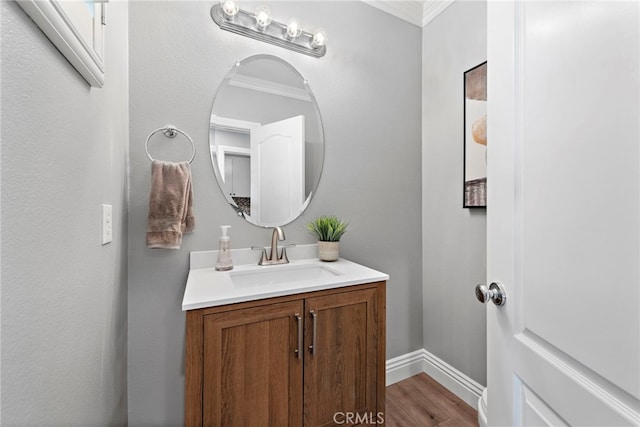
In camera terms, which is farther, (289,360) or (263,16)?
(263,16)

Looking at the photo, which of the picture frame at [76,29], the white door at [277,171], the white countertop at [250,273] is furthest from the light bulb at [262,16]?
the white countertop at [250,273]

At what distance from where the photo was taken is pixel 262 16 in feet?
4.71

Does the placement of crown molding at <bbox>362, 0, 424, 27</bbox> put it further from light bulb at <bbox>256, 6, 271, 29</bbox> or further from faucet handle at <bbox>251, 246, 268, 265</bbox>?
faucet handle at <bbox>251, 246, 268, 265</bbox>

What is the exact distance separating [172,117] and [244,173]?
0.42 meters

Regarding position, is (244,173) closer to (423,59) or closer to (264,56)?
(264,56)

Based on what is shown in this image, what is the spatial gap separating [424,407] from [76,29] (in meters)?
2.13

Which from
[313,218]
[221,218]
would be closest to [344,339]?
[313,218]

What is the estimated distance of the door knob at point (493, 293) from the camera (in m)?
0.73

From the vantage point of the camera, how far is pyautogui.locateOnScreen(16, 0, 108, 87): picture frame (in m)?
0.45

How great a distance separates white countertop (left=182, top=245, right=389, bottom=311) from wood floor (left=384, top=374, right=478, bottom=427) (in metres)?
0.79

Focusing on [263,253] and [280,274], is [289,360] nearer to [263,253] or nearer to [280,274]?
[280,274]

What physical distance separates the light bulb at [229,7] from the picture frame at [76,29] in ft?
2.44

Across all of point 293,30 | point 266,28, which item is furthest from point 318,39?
point 266,28

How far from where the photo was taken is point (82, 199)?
0.71 metres
